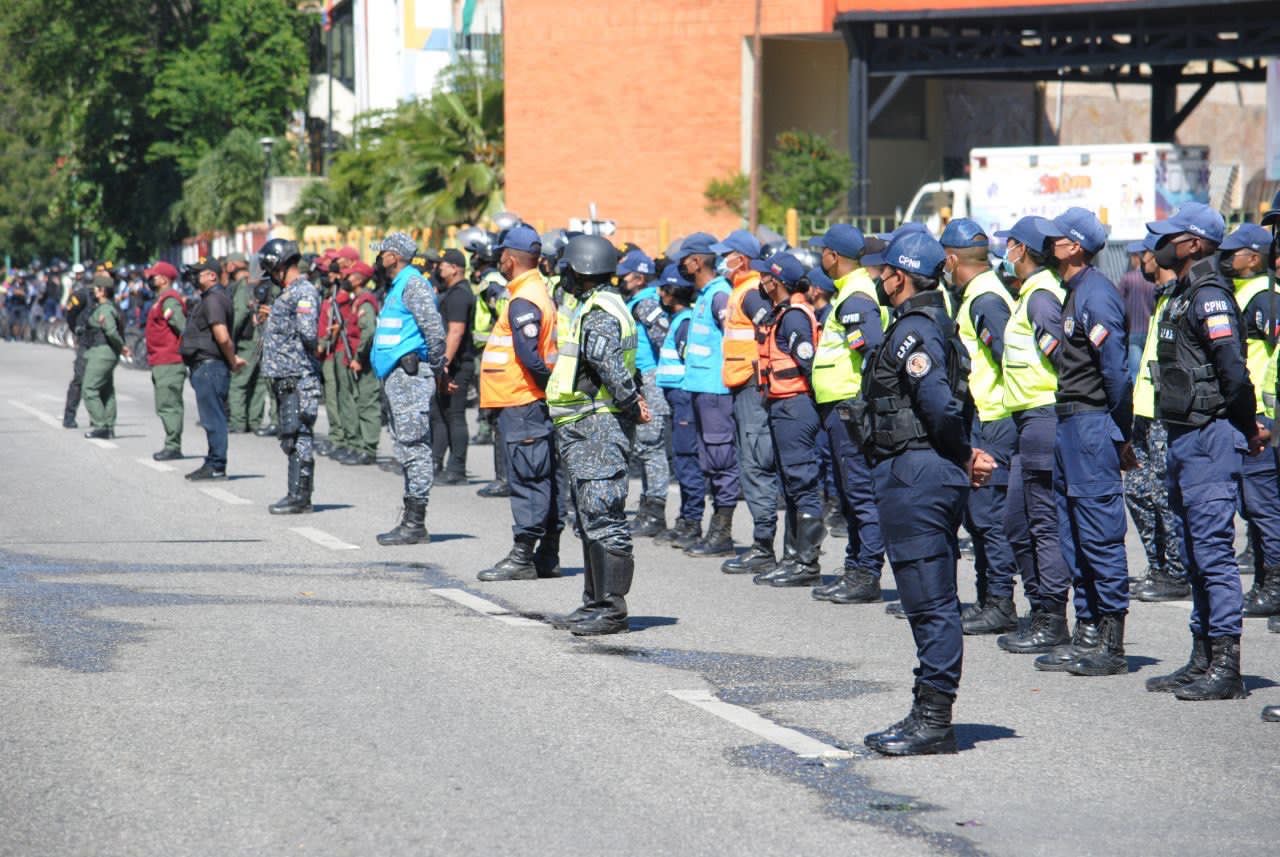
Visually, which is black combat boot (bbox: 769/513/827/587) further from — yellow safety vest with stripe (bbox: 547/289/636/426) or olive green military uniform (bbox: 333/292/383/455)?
olive green military uniform (bbox: 333/292/383/455)

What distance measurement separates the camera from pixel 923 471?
7055 millimetres

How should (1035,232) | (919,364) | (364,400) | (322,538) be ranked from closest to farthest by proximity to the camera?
(919,364) < (1035,232) < (322,538) < (364,400)

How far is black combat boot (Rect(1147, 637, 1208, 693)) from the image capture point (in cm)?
811

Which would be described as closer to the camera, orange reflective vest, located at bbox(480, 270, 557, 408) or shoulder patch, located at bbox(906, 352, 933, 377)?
shoulder patch, located at bbox(906, 352, 933, 377)

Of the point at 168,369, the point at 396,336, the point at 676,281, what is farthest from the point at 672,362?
the point at 168,369

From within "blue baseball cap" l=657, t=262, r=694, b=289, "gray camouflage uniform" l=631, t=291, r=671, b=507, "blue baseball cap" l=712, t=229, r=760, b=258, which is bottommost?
"gray camouflage uniform" l=631, t=291, r=671, b=507

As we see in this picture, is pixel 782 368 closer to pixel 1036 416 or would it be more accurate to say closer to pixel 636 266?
pixel 1036 416

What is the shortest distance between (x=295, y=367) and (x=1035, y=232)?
24.3 feet

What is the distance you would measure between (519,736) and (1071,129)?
152 feet

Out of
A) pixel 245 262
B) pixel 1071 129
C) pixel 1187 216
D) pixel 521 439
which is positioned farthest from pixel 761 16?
pixel 1187 216

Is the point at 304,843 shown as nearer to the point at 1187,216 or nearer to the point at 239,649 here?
the point at 239,649

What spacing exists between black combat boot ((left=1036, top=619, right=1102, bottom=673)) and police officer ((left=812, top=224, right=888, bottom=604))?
1857mm

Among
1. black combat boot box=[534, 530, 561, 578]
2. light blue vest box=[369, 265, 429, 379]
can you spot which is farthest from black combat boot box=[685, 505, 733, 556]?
light blue vest box=[369, 265, 429, 379]

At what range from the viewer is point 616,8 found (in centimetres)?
4200
